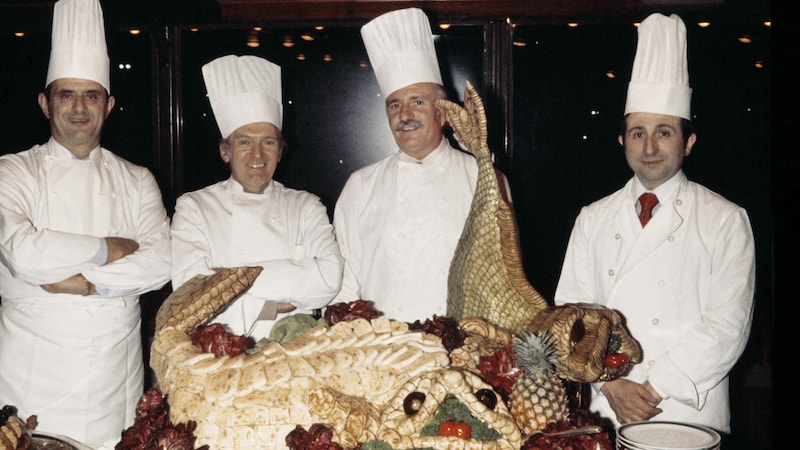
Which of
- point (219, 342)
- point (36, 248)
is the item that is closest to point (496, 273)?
point (219, 342)

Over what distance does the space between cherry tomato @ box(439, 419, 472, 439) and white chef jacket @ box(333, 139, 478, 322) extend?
4.44ft

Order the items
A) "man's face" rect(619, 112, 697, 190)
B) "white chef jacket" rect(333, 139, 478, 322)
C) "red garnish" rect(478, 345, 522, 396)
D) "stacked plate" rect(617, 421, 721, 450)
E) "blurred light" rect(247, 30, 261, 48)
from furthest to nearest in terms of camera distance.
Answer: "blurred light" rect(247, 30, 261, 48), "white chef jacket" rect(333, 139, 478, 322), "man's face" rect(619, 112, 697, 190), "red garnish" rect(478, 345, 522, 396), "stacked plate" rect(617, 421, 721, 450)

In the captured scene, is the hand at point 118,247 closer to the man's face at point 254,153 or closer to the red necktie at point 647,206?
the man's face at point 254,153

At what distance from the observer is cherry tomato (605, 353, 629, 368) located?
6.15 ft

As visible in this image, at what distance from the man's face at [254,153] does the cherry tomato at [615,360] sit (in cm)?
178

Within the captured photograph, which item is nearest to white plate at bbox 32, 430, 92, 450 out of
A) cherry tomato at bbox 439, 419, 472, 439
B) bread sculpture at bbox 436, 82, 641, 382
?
cherry tomato at bbox 439, 419, 472, 439

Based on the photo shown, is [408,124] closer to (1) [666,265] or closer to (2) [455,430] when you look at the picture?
(1) [666,265]

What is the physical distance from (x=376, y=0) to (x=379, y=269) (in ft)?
6.87

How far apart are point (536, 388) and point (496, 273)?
0.37 meters

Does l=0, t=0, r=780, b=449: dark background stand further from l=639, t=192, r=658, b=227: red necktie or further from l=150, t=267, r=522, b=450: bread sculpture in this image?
l=150, t=267, r=522, b=450: bread sculpture

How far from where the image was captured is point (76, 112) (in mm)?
3176

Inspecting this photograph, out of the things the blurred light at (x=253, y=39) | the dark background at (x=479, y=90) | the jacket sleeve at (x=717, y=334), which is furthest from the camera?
the blurred light at (x=253, y=39)

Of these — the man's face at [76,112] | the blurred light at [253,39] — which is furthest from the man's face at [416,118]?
the blurred light at [253,39]

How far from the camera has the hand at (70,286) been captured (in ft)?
9.74
